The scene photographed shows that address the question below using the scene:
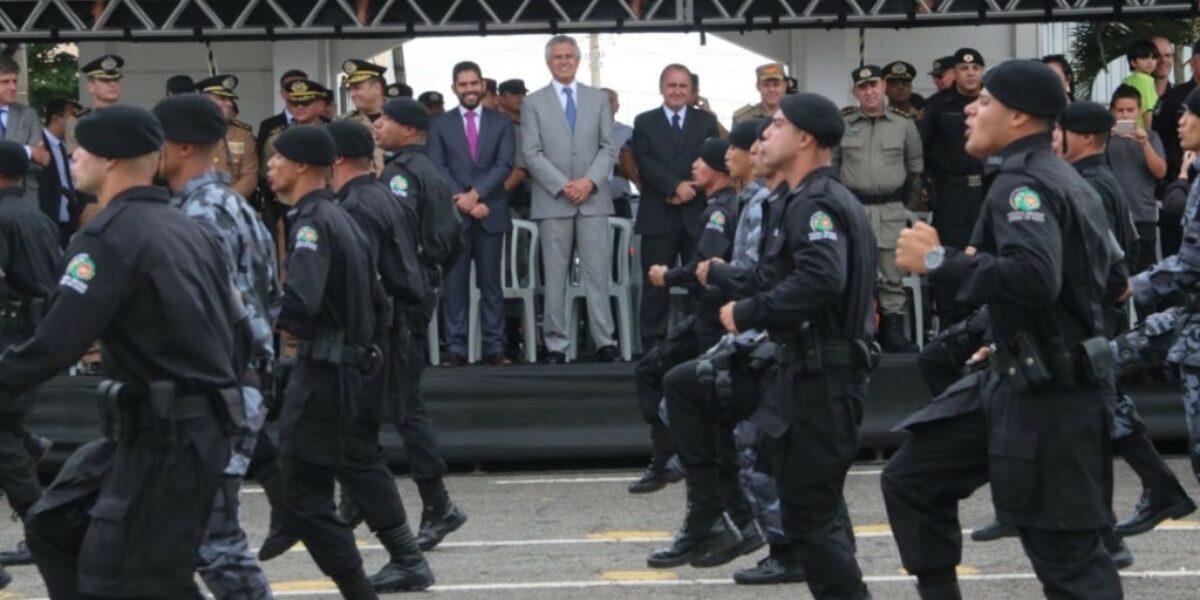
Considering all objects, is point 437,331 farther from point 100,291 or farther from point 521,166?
point 100,291

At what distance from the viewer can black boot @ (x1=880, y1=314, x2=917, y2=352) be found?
13.8m

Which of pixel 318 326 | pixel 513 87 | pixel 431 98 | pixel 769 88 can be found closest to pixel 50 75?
pixel 431 98

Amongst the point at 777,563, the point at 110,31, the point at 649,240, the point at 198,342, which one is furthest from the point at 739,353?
the point at 110,31

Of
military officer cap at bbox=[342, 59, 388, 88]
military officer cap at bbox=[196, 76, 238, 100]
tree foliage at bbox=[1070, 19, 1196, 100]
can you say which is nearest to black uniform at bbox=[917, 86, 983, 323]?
tree foliage at bbox=[1070, 19, 1196, 100]

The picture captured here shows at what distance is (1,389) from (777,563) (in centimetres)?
420

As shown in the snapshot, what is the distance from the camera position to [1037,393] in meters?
6.86

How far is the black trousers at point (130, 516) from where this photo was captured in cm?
631

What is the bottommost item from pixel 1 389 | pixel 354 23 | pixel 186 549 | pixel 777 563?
pixel 777 563

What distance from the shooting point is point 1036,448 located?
268 inches

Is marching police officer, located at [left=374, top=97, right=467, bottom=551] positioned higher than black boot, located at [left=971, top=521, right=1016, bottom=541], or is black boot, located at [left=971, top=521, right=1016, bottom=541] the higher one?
marching police officer, located at [left=374, top=97, right=467, bottom=551]

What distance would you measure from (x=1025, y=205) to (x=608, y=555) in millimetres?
3970

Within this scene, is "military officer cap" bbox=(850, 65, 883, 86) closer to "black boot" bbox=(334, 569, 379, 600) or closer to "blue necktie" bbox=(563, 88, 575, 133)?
"blue necktie" bbox=(563, 88, 575, 133)

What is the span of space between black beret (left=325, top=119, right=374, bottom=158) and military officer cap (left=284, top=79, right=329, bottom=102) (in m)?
3.94

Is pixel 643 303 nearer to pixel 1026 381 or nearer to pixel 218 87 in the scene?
pixel 218 87
